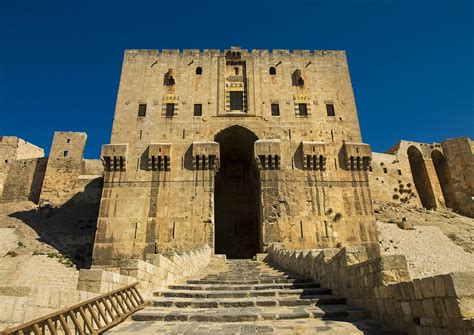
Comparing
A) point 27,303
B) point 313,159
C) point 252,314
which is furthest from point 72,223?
point 27,303

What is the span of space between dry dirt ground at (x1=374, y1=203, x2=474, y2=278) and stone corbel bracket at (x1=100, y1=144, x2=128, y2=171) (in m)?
16.5

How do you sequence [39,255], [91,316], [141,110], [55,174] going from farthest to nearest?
[55,174] < [39,255] < [141,110] < [91,316]

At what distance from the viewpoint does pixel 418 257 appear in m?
20.4

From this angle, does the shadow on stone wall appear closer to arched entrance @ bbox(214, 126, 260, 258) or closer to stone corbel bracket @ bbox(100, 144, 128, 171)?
stone corbel bracket @ bbox(100, 144, 128, 171)

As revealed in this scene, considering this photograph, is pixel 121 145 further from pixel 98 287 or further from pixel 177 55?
pixel 98 287

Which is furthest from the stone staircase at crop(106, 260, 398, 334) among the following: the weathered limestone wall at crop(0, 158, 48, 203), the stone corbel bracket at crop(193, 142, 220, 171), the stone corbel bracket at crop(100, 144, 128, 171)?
the weathered limestone wall at crop(0, 158, 48, 203)

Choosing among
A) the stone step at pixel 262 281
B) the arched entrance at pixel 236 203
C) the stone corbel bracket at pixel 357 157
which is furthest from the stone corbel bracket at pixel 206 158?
the stone step at pixel 262 281

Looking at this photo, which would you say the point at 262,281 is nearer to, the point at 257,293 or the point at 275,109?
the point at 257,293

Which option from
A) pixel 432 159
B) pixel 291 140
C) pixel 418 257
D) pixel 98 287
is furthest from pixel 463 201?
pixel 98 287

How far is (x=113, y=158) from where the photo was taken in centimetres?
1819

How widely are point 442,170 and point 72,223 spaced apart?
122 ft

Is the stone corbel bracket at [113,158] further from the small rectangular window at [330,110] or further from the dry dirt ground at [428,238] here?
the dry dirt ground at [428,238]

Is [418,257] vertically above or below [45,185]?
below

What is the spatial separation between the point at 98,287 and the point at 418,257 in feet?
68.0
